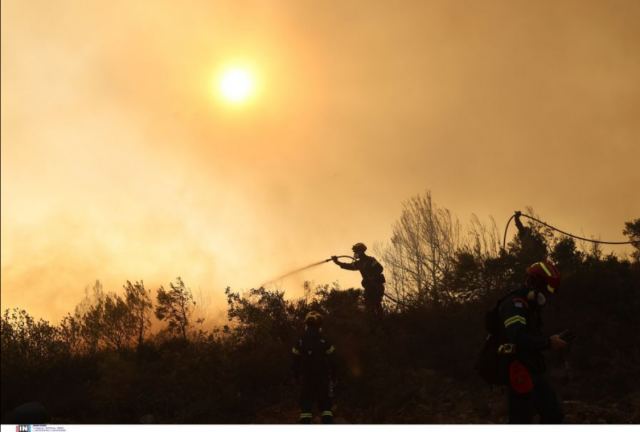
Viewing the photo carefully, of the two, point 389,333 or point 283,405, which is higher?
point 389,333

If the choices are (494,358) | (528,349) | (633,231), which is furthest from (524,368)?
(633,231)

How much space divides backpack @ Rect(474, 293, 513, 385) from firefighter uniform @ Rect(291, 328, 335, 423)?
13.7ft

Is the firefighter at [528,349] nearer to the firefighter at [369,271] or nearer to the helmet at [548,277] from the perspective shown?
the helmet at [548,277]

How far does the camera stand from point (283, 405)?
13977mm

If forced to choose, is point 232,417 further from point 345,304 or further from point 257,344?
point 345,304

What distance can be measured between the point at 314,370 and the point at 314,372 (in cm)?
3

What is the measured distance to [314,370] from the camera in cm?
1054

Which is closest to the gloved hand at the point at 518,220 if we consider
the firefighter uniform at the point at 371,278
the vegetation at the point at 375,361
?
the vegetation at the point at 375,361

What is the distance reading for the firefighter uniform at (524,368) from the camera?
635 cm

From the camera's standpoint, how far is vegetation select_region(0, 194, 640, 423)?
39.8 feet

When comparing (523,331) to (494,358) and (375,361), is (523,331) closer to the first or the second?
(494,358)

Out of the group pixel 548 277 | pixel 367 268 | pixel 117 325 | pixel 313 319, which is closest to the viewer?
pixel 548 277
